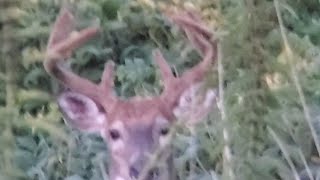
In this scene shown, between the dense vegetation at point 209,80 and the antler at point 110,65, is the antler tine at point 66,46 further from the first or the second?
the dense vegetation at point 209,80

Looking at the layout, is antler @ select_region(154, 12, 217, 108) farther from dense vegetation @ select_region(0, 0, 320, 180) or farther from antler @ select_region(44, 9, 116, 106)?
antler @ select_region(44, 9, 116, 106)

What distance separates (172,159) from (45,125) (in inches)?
121

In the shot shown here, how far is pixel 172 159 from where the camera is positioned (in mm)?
5082

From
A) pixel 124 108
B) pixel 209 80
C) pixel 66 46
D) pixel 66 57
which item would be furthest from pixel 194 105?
pixel 209 80

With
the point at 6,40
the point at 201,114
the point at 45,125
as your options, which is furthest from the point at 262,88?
the point at 201,114

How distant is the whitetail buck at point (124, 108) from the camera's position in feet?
16.8

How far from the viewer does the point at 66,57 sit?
5.01m

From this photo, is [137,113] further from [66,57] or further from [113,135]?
[66,57]

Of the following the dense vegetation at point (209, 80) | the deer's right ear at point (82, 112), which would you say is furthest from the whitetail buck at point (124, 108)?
the dense vegetation at point (209, 80)

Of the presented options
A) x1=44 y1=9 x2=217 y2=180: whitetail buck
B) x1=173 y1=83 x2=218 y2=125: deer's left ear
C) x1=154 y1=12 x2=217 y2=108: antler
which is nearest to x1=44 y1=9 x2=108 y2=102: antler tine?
x1=44 y1=9 x2=217 y2=180: whitetail buck

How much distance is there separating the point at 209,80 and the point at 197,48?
9.04 feet

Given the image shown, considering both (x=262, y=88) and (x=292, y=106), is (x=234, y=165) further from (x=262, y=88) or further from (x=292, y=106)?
(x=292, y=106)

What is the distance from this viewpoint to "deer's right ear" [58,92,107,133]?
17.8 ft

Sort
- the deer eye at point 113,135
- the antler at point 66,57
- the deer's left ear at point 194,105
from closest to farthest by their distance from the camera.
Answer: the deer's left ear at point 194,105 → the antler at point 66,57 → the deer eye at point 113,135
